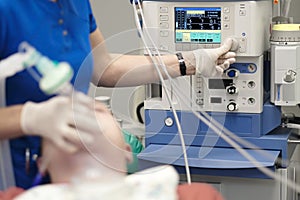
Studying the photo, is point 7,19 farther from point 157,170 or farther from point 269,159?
point 269,159

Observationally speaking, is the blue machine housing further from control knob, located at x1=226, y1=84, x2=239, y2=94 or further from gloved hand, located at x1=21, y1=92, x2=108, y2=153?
gloved hand, located at x1=21, y1=92, x2=108, y2=153

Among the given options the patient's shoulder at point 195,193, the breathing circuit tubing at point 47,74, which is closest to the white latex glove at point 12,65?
the breathing circuit tubing at point 47,74

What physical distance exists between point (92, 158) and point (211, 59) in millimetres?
944

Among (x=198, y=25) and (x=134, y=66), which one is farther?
(x=198, y=25)

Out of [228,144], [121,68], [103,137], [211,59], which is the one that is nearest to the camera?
[103,137]

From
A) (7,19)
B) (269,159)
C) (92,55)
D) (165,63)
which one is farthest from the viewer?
(269,159)

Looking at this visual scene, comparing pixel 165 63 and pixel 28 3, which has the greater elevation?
pixel 28 3

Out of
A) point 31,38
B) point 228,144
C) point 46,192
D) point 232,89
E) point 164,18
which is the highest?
point 31,38

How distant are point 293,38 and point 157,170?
1.10 meters

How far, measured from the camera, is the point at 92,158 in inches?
38.9

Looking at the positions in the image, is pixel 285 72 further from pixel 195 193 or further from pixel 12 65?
pixel 12 65

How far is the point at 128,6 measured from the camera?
279cm

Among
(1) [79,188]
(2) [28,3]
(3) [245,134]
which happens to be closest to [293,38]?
(3) [245,134]

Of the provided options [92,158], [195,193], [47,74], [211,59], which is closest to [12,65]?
[47,74]
